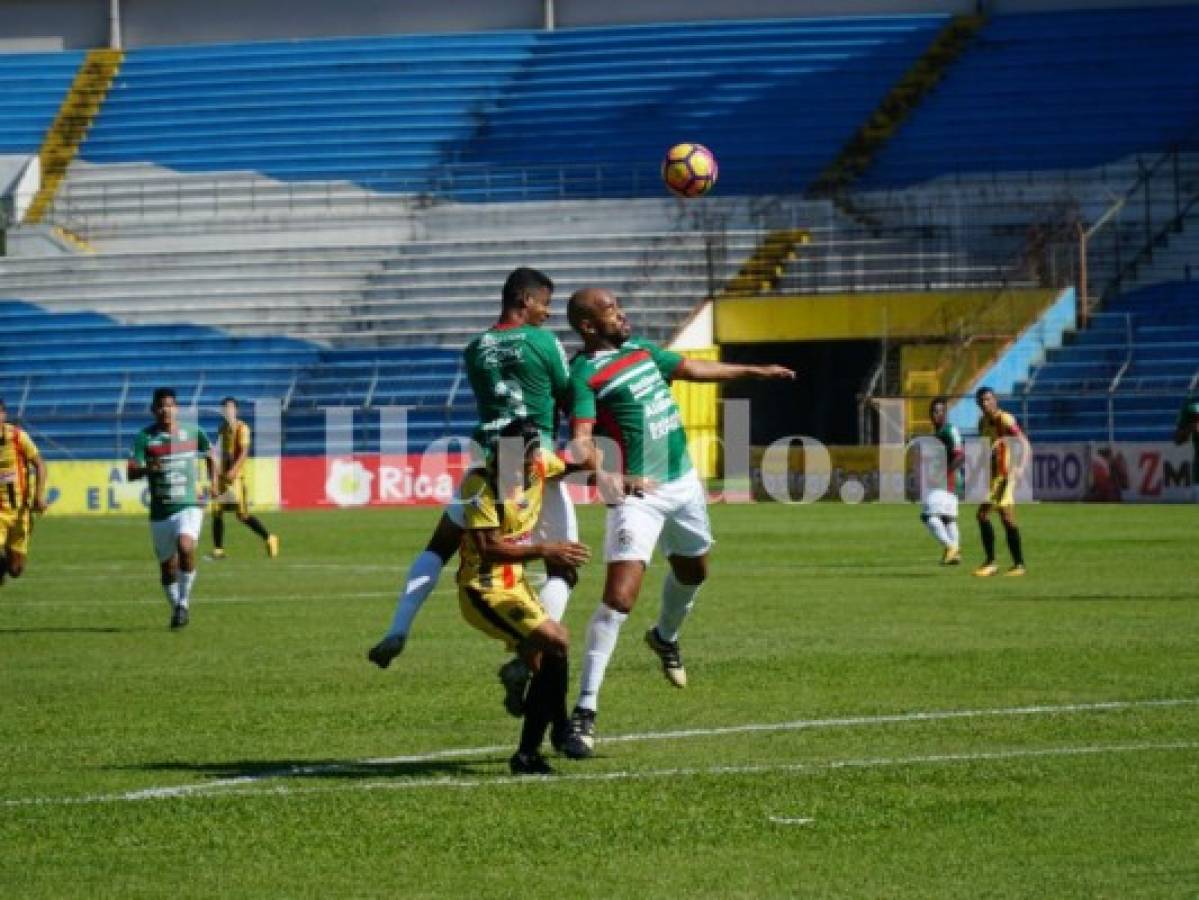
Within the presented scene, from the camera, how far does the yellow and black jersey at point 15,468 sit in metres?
23.6

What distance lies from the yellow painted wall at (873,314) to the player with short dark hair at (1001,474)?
21.3 metres

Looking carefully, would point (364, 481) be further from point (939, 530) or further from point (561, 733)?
point (561, 733)

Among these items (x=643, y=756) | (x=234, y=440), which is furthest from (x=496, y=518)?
(x=234, y=440)

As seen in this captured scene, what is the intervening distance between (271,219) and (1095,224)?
66.0 feet

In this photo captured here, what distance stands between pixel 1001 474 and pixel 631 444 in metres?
16.4

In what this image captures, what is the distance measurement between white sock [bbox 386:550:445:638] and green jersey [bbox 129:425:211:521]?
9335mm

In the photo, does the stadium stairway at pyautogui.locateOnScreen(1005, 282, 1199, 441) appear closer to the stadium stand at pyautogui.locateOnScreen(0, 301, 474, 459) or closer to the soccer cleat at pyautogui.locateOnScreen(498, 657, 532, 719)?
the stadium stand at pyautogui.locateOnScreen(0, 301, 474, 459)

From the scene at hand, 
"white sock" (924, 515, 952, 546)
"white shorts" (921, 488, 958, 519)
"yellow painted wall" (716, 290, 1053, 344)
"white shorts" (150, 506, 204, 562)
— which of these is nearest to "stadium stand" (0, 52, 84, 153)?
"yellow painted wall" (716, 290, 1053, 344)

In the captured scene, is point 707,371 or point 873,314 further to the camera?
point 873,314

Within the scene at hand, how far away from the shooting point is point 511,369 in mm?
12297

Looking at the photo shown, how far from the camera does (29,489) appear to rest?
78.3ft

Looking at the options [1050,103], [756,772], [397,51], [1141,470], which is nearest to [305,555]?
[1141,470]

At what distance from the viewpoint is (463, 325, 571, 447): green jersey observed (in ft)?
40.1

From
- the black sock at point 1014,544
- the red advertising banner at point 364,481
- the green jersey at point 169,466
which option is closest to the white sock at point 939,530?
Answer: the black sock at point 1014,544
